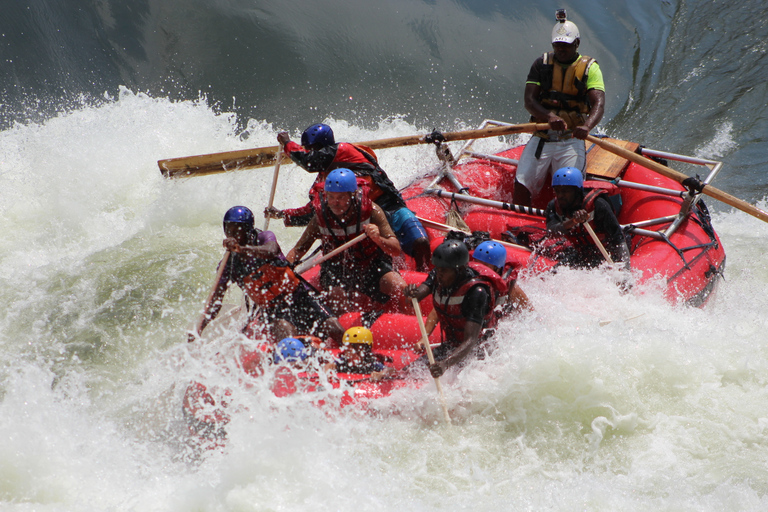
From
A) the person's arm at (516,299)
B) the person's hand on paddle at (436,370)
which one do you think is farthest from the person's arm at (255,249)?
the person's arm at (516,299)

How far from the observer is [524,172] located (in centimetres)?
591

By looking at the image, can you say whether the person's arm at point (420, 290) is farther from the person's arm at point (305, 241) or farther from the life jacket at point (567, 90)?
the life jacket at point (567, 90)

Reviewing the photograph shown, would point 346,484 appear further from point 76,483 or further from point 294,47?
point 294,47

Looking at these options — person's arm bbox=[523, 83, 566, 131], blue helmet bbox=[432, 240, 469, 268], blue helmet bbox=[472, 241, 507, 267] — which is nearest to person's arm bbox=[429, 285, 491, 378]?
blue helmet bbox=[432, 240, 469, 268]

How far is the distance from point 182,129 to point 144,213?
1.91 meters

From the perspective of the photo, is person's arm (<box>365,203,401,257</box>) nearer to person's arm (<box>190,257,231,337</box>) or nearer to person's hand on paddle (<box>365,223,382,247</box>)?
person's hand on paddle (<box>365,223,382,247</box>)

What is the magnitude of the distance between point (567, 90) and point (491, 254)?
2207 millimetres

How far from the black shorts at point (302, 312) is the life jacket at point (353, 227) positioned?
48 cm

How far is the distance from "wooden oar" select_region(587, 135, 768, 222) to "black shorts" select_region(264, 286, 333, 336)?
9.29 feet

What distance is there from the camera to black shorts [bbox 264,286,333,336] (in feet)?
14.7

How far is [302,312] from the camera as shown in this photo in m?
4.55

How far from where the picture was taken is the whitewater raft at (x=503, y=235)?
13.1 ft

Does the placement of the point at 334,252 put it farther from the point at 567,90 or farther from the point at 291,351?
the point at 567,90

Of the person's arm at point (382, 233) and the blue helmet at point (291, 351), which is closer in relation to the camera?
the blue helmet at point (291, 351)
